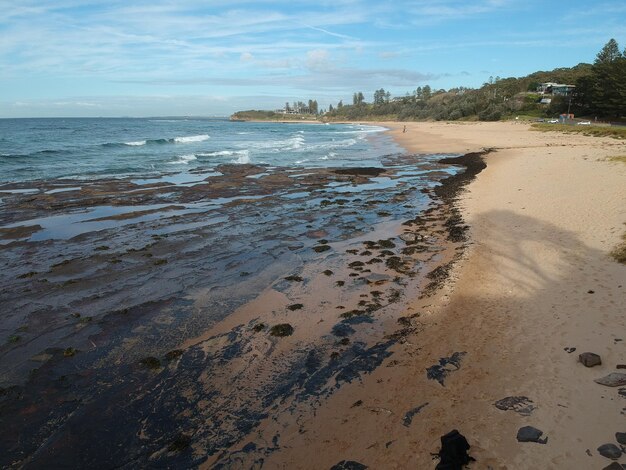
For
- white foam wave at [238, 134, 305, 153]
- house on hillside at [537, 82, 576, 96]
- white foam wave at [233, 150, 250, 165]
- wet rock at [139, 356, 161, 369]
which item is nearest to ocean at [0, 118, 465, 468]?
A: wet rock at [139, 356, 161, 369]

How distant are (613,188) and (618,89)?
5059cm

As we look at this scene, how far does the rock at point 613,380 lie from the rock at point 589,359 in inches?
9.9

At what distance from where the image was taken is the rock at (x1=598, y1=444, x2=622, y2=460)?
395 cm

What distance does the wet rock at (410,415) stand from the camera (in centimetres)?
488

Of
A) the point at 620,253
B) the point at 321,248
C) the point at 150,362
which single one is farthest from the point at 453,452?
the point at 321,248

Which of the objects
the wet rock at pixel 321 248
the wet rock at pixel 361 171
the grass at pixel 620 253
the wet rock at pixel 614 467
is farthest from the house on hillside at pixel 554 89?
the wet rock at pixel 614 467

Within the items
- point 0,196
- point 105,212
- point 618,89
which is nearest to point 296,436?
point 105,212

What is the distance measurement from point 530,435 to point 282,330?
4.22 metres

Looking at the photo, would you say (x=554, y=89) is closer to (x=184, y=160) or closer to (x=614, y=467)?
(x=184, y=160)

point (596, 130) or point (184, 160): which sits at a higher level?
point (596, 130)

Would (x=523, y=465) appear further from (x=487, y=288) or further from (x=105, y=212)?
(x=105, y=212)

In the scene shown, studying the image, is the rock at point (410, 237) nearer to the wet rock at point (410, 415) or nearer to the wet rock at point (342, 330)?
the wet rock at point (342, 330)

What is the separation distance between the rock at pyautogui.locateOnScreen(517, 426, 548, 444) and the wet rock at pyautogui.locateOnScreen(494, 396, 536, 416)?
280 mm

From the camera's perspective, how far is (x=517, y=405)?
4.92 m
